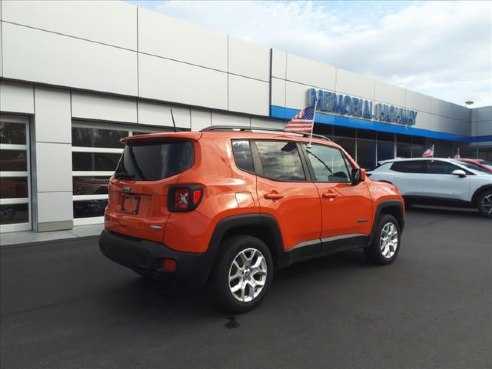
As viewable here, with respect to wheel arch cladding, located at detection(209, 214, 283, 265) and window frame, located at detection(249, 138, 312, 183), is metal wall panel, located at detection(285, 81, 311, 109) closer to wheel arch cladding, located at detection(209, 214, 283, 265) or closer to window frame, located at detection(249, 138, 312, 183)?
window frame, located at detection(249, 138, 312, 183)

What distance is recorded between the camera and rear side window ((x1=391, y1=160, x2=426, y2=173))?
12219 millimetres

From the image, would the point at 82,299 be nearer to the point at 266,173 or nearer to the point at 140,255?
the point at 140,255

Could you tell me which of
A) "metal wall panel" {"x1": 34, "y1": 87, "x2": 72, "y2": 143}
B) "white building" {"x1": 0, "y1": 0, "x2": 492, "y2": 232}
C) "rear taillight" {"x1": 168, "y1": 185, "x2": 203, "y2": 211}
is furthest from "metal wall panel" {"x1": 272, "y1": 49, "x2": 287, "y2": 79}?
"rear taillight" {"x1": 168, "y1": 185, "x2": 203, "y2": 211}

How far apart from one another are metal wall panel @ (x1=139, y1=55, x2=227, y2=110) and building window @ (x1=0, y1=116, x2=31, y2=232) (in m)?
3.01

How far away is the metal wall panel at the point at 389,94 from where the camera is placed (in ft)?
62.1

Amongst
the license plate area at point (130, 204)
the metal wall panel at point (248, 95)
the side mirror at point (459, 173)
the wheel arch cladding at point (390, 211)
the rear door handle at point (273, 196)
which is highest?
the metal wall panel at point (248, 95)

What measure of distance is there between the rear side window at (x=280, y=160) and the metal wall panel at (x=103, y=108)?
6588 millimetres

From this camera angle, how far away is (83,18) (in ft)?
30.6

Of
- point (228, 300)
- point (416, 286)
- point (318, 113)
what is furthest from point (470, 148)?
point (228, 300)

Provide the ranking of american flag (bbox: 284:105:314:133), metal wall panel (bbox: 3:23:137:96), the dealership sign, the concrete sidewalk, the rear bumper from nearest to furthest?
the rear bumper, the concrete sidewalk, metal wall panel (bbox: 3:23:137:96), american flag (bbox: 284:105:314:133), the dealership sign

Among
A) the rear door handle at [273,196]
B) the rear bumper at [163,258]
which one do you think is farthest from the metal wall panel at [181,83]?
the rear bumper at [163,258]

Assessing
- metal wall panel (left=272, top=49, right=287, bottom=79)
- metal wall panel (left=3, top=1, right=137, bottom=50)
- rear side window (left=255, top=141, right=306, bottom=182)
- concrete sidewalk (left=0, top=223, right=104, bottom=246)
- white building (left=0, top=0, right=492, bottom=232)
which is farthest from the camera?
metal wall panel (left=272, top=49, right=287, bottom=79)

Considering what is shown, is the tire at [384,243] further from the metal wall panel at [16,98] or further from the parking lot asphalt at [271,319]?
the metal wall panel at [16,98]

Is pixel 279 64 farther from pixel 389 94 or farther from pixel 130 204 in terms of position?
pixel 130 204
